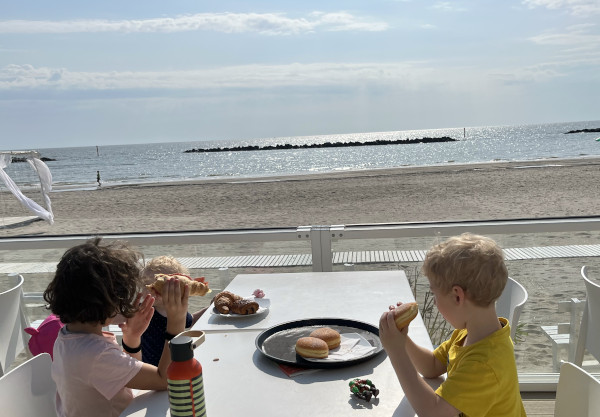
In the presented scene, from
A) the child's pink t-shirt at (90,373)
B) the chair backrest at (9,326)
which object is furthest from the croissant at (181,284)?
the chair backrest at (9,326)

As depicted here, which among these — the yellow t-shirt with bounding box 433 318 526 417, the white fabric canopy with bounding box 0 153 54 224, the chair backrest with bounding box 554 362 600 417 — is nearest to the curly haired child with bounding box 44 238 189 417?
the yellow t-shirt with bounding box 433 318 526 417

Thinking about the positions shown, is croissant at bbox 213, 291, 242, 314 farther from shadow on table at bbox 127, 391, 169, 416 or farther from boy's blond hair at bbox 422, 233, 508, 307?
boy's blond hair at bbox 422, 233, 508, 307

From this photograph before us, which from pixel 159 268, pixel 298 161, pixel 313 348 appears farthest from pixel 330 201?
pixel 298 161

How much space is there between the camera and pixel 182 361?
1355 millimetres

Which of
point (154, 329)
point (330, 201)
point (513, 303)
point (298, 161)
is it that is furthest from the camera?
point (298, 161)

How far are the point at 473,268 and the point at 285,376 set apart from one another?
73cm

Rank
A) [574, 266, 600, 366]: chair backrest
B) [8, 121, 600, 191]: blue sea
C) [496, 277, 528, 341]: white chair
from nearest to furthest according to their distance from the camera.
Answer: [496, 277, 528, 341]: white chair
[574, 266, 600, 366]: chair backrest
[8, 121, 600, 191]: blue sea

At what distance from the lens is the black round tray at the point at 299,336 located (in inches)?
74.2

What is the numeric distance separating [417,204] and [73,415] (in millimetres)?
17493

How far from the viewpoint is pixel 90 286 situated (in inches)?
69.9

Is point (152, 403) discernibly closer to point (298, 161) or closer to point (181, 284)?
point (181, 284)

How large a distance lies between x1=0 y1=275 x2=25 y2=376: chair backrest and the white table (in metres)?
→ 1.41

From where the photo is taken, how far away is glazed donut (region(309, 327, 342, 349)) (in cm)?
201

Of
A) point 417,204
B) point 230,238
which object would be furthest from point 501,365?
point 417,204
